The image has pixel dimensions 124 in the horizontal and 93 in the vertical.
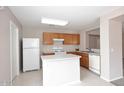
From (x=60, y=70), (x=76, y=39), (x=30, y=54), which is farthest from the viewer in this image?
(x=76, y=39)

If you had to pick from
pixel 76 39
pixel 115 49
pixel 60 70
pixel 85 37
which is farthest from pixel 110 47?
pixel 76 39

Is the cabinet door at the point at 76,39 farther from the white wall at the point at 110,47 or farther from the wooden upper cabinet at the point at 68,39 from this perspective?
the white wall at the point at 110,47

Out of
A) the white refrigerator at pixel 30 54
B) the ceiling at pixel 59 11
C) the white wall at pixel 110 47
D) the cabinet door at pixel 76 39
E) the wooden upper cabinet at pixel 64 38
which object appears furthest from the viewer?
Result: the cabinet door at pixel 76 39

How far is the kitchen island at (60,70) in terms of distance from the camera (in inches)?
99.4

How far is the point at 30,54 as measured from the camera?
170 inches

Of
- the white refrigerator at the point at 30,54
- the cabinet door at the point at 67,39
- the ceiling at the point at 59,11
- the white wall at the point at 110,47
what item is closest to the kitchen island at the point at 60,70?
the white wall at the point at 110,47

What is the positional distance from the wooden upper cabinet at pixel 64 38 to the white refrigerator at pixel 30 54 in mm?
944

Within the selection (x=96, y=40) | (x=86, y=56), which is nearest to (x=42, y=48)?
(x=86, y=56)

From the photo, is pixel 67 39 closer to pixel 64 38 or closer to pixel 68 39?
pixel 68 39

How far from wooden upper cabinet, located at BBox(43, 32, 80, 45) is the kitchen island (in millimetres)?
2672

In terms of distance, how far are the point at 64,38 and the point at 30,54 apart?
239 centimetres

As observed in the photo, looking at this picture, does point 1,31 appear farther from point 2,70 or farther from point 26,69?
point 26,69

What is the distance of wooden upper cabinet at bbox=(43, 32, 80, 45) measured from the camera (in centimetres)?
529

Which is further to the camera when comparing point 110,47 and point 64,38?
point 64,38
